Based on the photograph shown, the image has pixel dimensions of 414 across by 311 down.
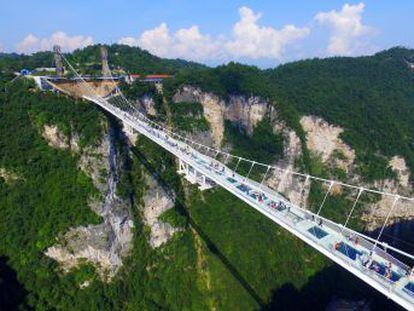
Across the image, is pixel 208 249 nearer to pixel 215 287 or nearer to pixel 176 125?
pixel 215 287

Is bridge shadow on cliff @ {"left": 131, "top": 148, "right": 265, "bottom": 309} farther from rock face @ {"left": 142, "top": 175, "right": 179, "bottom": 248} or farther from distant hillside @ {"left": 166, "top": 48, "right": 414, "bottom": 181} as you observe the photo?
distant hillside @ {"left": 166, "top": 48, "right": 414, "bottom": 181}

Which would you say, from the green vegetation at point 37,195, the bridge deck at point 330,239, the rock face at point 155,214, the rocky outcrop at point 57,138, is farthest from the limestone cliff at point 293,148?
the bridge deck at point 330,239

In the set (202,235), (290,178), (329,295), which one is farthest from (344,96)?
(202,235)

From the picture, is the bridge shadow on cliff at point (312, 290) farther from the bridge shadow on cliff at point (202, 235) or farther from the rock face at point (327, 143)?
the rock face at point (327, 143)

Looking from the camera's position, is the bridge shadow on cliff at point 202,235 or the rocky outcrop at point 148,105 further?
the rocky outcrop at point 148,105

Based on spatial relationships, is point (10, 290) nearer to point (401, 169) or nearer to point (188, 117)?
point (188, 117)

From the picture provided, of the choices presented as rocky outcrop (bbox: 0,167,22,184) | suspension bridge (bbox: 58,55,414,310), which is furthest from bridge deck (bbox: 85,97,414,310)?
rocky outcrop (bbox: 0,167,22,184)

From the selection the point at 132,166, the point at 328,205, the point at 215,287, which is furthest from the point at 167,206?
the point at 328,205
